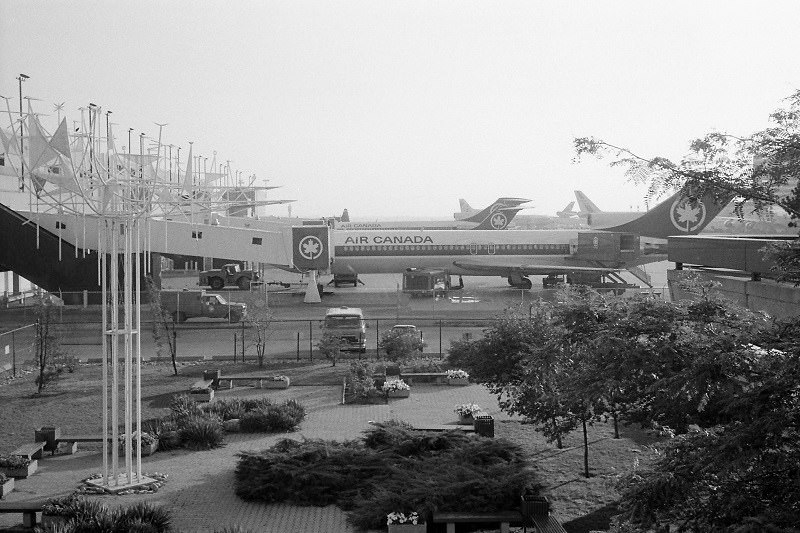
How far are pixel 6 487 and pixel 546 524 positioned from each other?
8607 mm

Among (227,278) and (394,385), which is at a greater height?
(227,278)

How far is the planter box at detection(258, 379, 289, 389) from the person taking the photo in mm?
23344

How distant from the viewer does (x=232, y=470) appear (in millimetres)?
15305

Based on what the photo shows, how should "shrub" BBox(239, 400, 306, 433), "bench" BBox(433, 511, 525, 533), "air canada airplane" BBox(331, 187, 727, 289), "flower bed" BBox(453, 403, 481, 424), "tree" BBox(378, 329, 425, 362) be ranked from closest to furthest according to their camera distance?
"bench" BBox(433, 511, 525, 533)
"shrub" BBox(239, 400, 306, 433)
"flower bed" BBox(453, 403, 481, 424)
"tree" BBox(378, 329, 425, 362)
"air canada airplane" BBox(331, 187, 727, 289)

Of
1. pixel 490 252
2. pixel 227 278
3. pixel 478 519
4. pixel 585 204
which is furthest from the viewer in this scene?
pixel 585 204

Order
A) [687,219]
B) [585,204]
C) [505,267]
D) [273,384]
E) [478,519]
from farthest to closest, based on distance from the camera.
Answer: [585,204] < [687,219] < [505,267] < [273,384] < [478,519]

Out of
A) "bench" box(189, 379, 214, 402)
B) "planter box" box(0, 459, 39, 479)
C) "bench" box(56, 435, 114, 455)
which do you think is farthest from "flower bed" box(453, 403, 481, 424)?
"planter box" box(0, 459, 39, 479)

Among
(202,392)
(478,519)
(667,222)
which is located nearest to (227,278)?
(667,222)

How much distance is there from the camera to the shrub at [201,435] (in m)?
16.9

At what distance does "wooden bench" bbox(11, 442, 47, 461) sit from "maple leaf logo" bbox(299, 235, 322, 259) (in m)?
26.8

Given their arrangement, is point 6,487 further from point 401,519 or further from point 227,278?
point 227,278

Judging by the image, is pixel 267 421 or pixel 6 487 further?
pixel 267 421

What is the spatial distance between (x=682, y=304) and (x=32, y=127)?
11.4 metres

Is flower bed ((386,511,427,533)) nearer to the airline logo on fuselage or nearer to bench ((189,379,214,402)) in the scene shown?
bench ((189,379,214,402))
